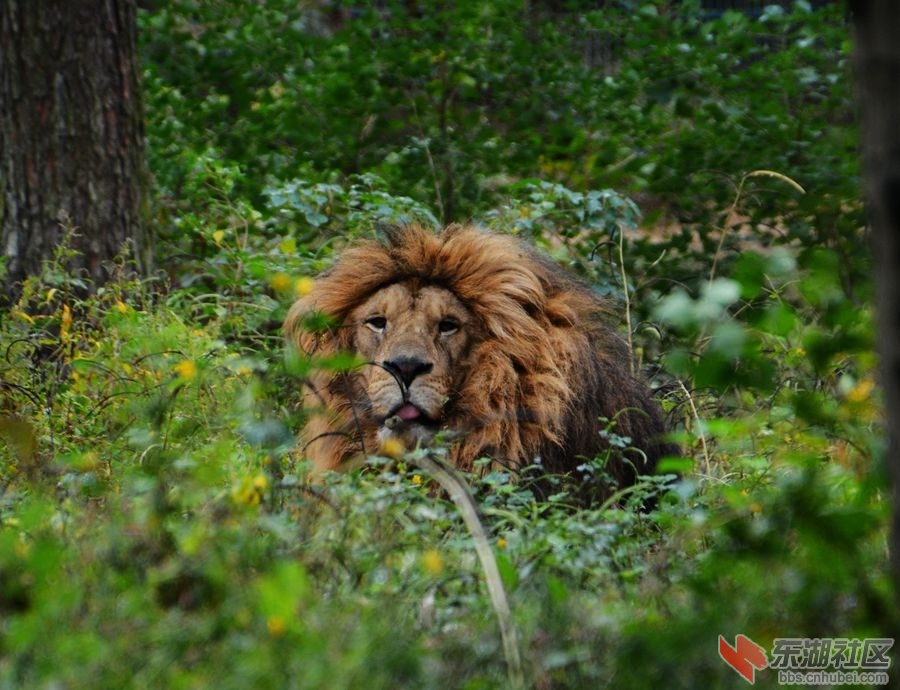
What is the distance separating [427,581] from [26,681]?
3.30ft

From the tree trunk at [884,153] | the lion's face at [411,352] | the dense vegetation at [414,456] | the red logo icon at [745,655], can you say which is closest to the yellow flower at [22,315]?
A: the dense vegetation at [414,456]

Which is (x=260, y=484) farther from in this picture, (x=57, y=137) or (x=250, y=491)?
(x=57, y=137)

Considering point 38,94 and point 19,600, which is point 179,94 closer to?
point 38,94

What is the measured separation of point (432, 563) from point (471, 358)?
2.69 meters

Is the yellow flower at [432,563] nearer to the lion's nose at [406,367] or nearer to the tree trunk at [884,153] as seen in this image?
the tree trunk at [884,153]

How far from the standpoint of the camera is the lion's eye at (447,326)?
5863mm

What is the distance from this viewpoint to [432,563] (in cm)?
321

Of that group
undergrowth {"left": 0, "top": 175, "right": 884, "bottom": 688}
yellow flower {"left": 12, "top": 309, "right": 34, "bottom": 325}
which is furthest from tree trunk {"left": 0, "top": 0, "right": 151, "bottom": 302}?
undergrowth {"left": 0, "top": 175, "right": 884, "bottom": 688}

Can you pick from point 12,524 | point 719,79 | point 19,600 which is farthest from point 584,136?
point 19,600

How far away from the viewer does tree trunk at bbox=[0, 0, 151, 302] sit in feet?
23.8

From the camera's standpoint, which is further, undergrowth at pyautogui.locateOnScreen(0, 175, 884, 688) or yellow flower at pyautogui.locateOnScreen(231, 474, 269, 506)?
yellow flower at pyautogui.locateOnScreen(231, 474, 269, 506)

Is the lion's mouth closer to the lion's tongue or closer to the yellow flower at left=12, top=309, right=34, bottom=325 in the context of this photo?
the lion's tongue

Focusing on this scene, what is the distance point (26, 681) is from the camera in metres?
2.62

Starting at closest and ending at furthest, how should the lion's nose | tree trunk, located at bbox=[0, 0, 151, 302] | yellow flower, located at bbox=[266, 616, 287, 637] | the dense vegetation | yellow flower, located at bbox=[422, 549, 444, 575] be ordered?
yellow flower, located at bbox=[266, 616, 287, 637] → the dense vegetation → yellow flower, located at bbox=[422, 549, 444, 575] → the lion's nose → tree trunk, located at bbox=[0, 0, 151, 302]
